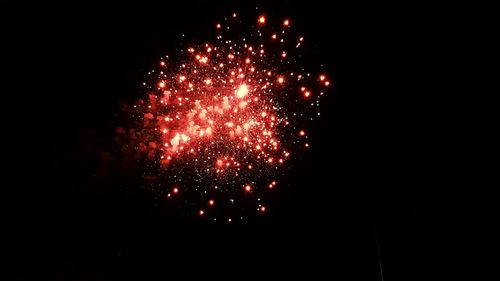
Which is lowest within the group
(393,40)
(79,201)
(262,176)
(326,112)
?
(79,201)

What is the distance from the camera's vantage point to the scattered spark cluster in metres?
2.18

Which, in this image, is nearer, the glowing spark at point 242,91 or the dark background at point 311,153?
the dark background at point 311,153

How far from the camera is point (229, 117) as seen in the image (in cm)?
223

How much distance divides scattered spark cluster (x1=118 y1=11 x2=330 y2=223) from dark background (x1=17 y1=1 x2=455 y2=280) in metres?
0.12

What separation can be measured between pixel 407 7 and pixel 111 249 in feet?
8.83

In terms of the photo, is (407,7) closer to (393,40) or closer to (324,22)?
(393,40)

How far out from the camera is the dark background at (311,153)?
209cm

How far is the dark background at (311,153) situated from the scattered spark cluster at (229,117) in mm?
116

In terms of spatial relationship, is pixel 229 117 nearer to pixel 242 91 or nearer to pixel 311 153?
pixel 242 91

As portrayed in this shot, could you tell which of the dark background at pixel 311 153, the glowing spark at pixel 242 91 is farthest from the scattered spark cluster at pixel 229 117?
the dark background at pixel 311 153

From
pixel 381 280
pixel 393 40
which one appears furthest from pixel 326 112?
pixel 381 280

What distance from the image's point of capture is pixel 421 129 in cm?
224

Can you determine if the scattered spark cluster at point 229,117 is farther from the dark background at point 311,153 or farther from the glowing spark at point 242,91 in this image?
the dark background at point 311,153

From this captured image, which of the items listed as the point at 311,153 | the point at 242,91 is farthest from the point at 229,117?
the point at 311,153
